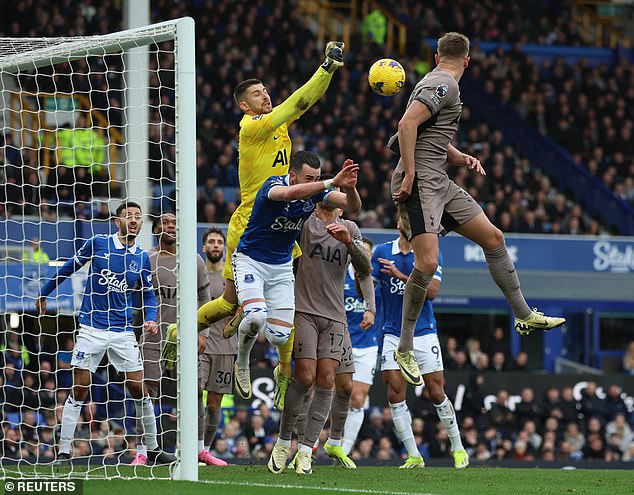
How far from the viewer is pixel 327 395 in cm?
1069

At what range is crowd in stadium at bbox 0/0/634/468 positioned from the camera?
16.5 metres

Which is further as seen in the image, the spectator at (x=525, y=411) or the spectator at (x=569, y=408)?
the spectator at (x=569, y=408)

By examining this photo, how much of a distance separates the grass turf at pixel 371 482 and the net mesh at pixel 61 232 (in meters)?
0.69

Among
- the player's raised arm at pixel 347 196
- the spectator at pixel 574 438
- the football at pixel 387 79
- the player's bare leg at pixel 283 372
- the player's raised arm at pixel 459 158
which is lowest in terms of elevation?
the spectator at pixel 574 438

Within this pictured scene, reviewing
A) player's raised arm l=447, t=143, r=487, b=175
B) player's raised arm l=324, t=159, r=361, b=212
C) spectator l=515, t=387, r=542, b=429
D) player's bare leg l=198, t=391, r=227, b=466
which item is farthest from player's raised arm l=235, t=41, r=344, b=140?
spectator l=515, t=387, r=542, b=429

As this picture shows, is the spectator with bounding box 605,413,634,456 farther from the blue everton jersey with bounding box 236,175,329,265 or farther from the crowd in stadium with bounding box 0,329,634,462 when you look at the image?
the blue everton jersey with bounding box 236,175,329,265

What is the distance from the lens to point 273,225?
952 cm

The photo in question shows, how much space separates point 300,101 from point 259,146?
0.74 metres

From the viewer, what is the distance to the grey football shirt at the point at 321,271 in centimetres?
1050

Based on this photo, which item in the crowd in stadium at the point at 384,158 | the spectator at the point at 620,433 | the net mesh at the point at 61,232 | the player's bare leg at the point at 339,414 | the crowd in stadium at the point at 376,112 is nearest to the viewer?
the net mesh at the point at 61,232

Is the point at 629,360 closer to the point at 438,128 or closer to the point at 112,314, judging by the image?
the point at 112,314

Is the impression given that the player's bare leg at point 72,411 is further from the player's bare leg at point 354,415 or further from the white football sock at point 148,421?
the player's bare leg at point 354,415

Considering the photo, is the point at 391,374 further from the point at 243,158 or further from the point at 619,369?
the point at 619,369

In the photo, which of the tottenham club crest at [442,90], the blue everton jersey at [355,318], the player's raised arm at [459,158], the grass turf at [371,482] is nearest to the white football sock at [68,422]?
the grass turf at [371,482]
